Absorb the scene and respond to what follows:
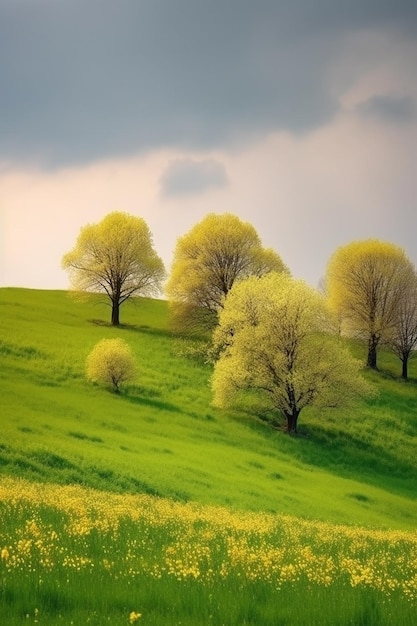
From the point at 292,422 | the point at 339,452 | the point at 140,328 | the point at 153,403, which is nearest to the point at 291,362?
the point at 292,422

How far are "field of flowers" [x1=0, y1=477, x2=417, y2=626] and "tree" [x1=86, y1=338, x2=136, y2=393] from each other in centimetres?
3867

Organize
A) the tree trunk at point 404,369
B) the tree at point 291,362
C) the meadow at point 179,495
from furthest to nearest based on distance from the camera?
the tree trunk at point 404,369 < the tree at point 291,362 < the meadow at point 179,495

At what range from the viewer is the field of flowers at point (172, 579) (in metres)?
7.74

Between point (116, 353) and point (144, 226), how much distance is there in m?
36.1

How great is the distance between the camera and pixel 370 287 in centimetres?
8062

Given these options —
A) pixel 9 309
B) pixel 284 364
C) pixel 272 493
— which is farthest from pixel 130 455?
pixel 9 309

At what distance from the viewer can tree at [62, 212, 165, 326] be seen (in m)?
82.1

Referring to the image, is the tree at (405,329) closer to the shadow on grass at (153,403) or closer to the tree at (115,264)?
the tree at (115,264)

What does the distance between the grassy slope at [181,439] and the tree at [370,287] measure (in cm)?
690

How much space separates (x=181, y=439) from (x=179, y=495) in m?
14.9

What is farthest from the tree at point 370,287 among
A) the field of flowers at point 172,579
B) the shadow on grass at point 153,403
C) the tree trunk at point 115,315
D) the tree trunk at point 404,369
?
the field of flowers at point 172,579

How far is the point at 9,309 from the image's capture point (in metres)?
81.5

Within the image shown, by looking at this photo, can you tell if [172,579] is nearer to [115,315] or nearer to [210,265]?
[210,265]

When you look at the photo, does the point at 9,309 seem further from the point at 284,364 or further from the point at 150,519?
the point at 150,519
